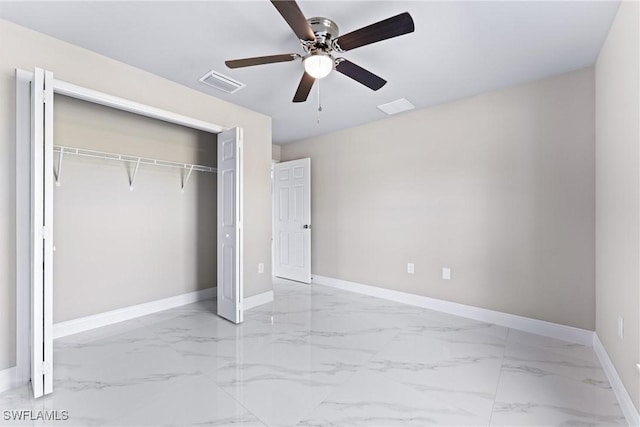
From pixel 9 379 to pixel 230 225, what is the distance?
76.0 inches

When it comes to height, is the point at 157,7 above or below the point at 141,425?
above

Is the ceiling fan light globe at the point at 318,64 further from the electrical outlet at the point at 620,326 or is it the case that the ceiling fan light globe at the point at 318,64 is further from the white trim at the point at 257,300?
the white trim at the point at 257,300

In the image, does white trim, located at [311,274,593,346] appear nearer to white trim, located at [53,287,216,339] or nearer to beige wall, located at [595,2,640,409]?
beige wall, located at [595,2,640,409]

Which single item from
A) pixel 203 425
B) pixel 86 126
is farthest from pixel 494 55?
pixel 86 126

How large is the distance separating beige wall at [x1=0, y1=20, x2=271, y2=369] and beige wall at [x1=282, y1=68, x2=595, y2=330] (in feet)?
4.27

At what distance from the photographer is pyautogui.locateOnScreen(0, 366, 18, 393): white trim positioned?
1.98m

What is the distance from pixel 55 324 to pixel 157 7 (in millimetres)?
2809

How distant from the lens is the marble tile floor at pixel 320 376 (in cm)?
174

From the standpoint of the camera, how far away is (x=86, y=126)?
113 inches

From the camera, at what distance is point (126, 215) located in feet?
10.5

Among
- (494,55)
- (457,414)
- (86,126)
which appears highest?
(494,55)

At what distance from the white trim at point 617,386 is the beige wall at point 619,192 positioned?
51mm

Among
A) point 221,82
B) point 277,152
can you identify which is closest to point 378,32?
point 221,82

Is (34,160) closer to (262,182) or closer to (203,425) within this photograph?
(203,425)
